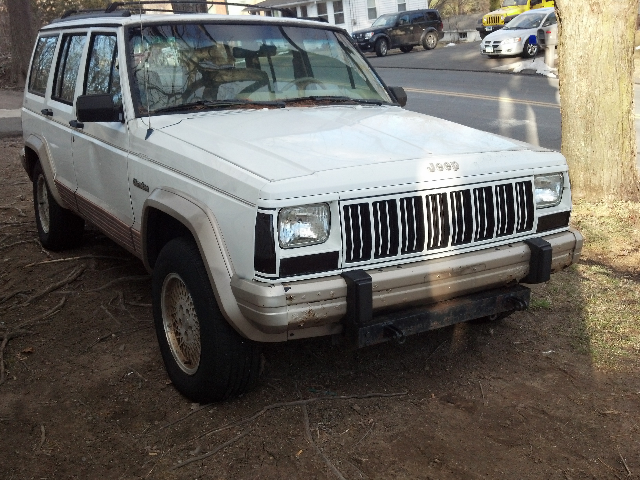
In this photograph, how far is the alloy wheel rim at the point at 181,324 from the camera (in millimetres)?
3943

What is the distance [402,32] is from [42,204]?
2944 cm

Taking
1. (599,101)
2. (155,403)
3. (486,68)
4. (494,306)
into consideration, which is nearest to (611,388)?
(494,306)

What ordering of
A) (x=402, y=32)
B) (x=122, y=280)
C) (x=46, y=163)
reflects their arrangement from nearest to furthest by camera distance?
1. (x=122, y=280)
2. (x=46, y=163)
3. (x=402, y=32)

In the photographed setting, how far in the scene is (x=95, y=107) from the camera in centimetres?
433

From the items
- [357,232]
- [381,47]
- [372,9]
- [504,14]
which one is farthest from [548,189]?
[372,9]

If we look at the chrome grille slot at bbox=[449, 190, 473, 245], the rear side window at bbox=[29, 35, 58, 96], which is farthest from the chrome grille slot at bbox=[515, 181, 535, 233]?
the rear side window at bbox=[29, 35, 58, 96]

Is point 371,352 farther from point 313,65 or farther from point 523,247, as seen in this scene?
point 313,65

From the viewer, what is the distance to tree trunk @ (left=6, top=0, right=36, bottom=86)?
1973cm

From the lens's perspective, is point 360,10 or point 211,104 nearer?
point 211,104

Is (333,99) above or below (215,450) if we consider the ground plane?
above

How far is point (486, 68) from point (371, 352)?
67.7ft

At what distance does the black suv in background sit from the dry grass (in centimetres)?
2737

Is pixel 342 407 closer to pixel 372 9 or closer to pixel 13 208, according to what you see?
pixel 13 208

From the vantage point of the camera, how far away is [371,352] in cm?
458
